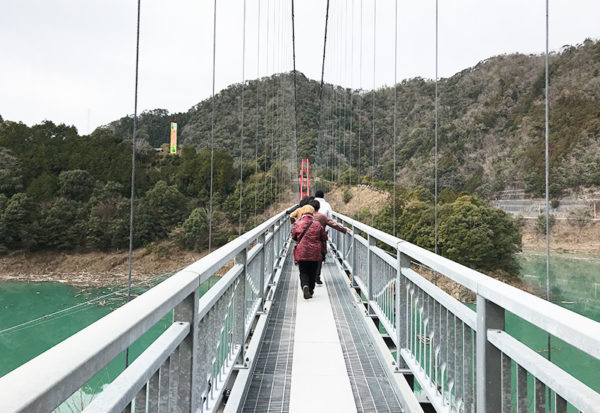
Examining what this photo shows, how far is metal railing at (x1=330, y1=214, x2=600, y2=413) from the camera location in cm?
79

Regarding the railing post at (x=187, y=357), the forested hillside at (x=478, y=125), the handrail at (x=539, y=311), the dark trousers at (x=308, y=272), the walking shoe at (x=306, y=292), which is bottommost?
the walking shoe at (x=306, y=292)

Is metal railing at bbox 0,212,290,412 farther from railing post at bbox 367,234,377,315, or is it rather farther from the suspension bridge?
railing post at bbox 367,234,377,315

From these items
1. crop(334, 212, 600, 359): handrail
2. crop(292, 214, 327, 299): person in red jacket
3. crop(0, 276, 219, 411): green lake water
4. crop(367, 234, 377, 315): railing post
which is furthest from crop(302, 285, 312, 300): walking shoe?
crop(334, 212, 600, 359): handrail

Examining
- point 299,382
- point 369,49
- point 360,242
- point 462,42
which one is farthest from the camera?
point 369,49

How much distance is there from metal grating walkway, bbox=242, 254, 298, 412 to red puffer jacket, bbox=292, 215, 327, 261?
503 millimetres

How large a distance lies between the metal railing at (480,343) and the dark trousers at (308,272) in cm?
176

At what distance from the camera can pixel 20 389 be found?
0.44 meters

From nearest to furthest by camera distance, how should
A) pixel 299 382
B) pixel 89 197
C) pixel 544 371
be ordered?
pixel 544 371, pixel 299 382, pixel 89 197

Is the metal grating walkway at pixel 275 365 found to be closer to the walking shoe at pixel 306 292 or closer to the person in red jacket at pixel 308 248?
the walking shoe at pixel 306 292

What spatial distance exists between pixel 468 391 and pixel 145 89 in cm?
586

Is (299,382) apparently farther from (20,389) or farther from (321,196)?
(321,196)

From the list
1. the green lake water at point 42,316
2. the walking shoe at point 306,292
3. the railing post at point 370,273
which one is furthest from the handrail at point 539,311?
the walking shoe at point 306,292

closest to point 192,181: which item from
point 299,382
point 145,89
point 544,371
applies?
point 145,89

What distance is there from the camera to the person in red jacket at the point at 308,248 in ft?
14.1
